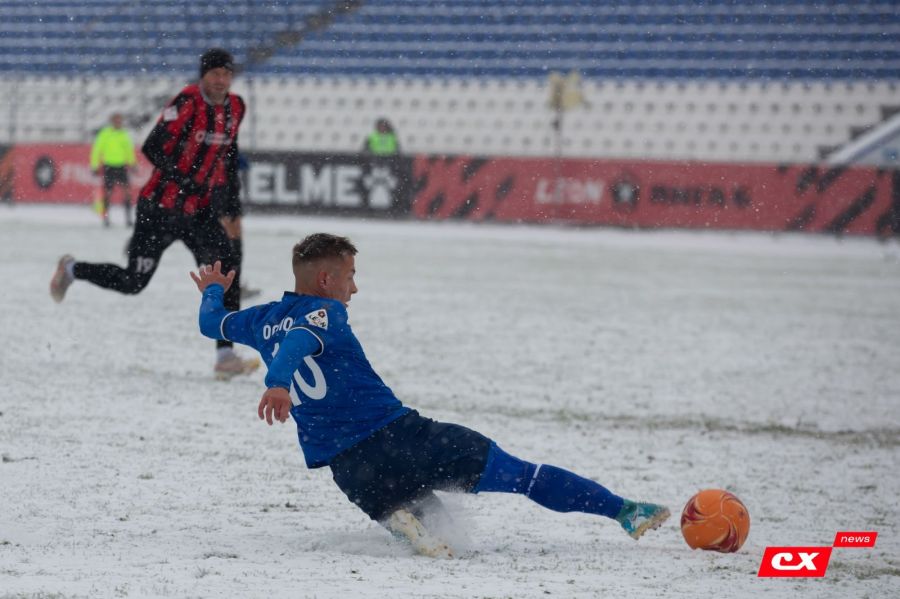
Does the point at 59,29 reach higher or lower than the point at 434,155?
higher

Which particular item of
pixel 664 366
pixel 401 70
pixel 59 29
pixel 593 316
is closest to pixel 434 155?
pixel 401 70

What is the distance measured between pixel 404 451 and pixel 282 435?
1.92m

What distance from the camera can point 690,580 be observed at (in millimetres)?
3773

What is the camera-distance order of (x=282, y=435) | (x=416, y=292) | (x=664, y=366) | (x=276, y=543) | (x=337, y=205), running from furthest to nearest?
(x=337, y=205) → (x=416, y=292) → (x=664, y=366) → (x=282, y=435) → (x=276, y=543)

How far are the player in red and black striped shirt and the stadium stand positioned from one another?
688 inches

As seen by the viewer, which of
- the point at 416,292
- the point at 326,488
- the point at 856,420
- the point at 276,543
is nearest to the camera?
the point at 276,543

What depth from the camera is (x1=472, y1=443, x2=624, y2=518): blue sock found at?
4.08 m

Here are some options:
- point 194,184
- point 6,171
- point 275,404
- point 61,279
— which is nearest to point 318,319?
point 275,404

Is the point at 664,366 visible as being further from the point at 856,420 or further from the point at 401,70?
the point at 401,70

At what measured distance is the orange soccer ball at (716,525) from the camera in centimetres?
418

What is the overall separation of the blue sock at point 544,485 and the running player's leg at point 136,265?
3371 millimetres

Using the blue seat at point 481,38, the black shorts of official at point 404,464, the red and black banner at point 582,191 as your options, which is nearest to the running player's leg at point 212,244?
the black shorts of official at point 404,464

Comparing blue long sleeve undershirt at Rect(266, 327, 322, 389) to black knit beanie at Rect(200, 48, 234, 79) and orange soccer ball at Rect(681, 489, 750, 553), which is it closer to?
orange soccer ball at Rect(681, 489, 750, 553)

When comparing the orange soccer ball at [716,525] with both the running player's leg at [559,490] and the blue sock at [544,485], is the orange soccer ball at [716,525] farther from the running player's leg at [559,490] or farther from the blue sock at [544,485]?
the blue sock at [544,485]
